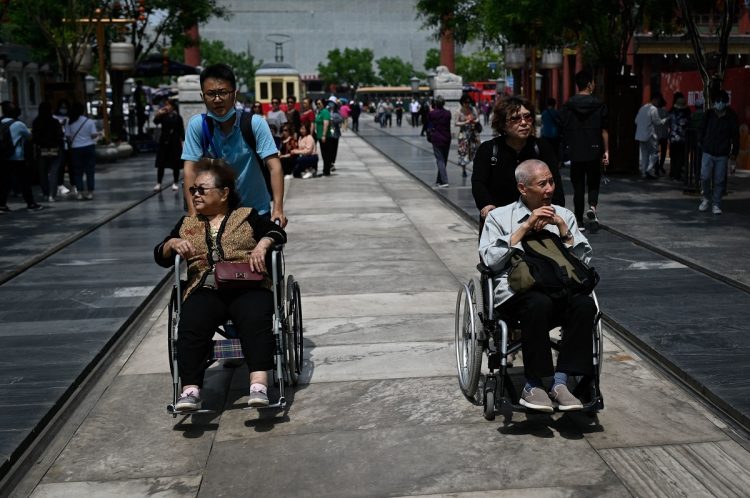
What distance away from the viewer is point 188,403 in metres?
5.22

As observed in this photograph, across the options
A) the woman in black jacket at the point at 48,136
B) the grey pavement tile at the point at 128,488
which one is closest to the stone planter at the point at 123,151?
the woman in black jacket at the point at 48,136

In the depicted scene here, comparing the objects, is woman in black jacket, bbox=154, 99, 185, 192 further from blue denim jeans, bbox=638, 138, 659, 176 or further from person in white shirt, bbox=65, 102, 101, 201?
blue denim jeans, bbox=638, 138, 659, 176

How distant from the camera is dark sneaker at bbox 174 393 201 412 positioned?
5215 mm

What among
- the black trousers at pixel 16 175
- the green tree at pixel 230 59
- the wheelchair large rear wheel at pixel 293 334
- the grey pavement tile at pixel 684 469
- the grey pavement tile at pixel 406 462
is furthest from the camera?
the green tree at pixel 230 59

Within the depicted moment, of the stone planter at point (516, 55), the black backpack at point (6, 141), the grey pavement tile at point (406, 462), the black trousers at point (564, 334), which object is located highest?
the stone planter at point (516, 55)

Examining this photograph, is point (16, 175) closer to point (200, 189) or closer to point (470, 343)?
point (200, 189)

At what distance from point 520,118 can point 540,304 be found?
4.80 ft

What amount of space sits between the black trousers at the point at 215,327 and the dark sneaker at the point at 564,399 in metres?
1.46

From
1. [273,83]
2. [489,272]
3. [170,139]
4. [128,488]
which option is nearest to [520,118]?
[489,272]

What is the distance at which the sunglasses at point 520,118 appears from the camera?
20.3ft

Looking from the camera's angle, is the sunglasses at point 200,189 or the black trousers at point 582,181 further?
the black trousers at point 582,181

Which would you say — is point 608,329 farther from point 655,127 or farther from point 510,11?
point 510,11

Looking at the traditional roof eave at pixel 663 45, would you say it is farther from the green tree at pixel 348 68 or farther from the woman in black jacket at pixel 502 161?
the green tree at pixel 348 68

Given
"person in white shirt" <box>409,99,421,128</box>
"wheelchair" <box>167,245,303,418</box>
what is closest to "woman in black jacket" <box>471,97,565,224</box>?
"wheelchair" <box>167,245,303,418</box>
